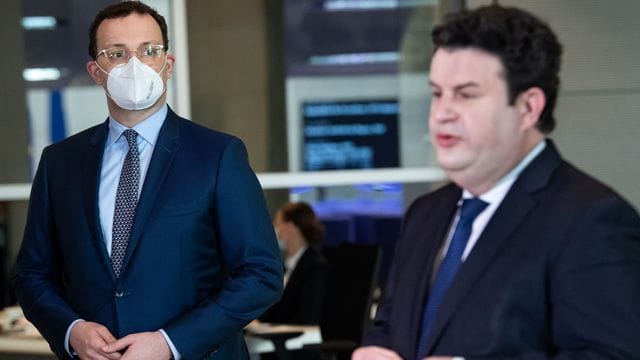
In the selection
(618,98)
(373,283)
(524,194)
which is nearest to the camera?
(524,194)

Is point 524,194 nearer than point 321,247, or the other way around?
point 524,194

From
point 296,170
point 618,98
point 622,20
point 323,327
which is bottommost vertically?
point 323,327

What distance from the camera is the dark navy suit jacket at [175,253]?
10.6 feet

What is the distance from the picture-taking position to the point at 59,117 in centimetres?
567

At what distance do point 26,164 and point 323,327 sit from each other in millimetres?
1880

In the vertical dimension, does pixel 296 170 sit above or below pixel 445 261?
below

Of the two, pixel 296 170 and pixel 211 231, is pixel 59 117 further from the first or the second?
pixel 211 231

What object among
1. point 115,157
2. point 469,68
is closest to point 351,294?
point 115,157

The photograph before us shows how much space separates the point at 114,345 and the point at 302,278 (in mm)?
4089

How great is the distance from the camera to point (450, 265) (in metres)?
2.29

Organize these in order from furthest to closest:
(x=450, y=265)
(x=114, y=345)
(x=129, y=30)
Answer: (x=129, y=30) → (x=114, y=345) → (x=450, y=265)

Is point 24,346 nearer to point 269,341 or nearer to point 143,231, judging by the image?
point 269,341

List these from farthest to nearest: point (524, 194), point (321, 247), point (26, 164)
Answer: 1. point (321, 247)
2. point (26, 164)
3. point (524, 194)

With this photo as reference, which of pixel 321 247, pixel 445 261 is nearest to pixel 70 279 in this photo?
pixel 445 261
